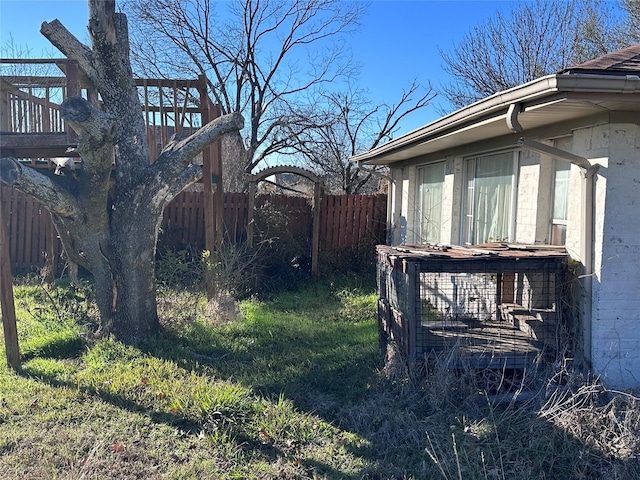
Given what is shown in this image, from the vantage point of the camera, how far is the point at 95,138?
16.2 ft

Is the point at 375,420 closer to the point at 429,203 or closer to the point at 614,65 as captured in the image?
the point at 614,65

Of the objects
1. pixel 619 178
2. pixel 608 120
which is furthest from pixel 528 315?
pixel 608 120

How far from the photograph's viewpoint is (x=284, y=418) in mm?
3855

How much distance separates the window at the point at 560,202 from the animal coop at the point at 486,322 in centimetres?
42

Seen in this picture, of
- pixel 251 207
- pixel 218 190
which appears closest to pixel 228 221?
pixel 251 207

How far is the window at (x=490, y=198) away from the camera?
5.93 metres

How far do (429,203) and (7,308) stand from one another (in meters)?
6.42

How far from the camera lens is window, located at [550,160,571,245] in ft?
16.2

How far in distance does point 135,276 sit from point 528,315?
436 cm

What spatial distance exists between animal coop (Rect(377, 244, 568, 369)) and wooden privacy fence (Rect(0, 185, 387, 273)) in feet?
15.0

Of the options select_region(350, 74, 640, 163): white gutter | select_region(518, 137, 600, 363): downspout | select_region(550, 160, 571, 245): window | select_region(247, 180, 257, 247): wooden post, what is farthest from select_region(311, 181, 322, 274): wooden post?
select_region(518, 137, 600, 363): downspout

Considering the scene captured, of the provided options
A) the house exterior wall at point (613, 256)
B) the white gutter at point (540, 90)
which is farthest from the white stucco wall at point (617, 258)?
the white gutter at point (540, 90)

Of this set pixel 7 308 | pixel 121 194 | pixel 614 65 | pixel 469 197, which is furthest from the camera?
pixel 469 197

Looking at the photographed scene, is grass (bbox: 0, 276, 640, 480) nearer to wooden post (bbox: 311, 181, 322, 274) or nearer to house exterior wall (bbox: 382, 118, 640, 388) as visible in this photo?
house exterior wall (bbox: 382, 118, 640, 388)
